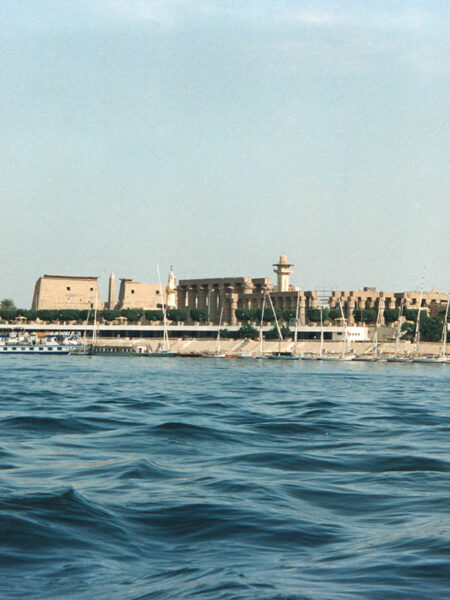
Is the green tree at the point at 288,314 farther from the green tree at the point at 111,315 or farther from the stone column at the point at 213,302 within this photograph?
the green tree at the point at 111,315

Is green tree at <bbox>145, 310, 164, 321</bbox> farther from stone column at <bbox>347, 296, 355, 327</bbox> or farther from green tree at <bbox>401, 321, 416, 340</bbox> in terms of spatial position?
green tree at <bbox>401, 321, 416, 340</bbox>

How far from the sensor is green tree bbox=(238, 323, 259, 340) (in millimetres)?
113875

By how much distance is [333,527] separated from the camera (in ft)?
29.9

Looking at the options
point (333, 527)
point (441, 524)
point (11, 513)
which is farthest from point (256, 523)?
point (11, 513)

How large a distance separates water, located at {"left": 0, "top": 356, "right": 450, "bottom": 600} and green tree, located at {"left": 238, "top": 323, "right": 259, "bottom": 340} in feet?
310

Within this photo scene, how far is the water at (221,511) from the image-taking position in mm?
7234

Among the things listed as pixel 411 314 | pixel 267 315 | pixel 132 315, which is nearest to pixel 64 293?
pixel 132 315

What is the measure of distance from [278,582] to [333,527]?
6.80 ft

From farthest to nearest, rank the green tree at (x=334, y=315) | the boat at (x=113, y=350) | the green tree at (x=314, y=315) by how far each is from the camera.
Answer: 1. the green tree at (x=334, y=315)
2. the green tree at (x=314, y=315)
3. the boat at (x=113, y=350)

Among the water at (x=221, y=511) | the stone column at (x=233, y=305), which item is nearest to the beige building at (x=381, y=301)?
the stone column at (x=233, y=305)

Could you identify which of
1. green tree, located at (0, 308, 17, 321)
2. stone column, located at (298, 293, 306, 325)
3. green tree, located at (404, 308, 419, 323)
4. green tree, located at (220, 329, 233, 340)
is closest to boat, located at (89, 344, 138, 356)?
green tree, located at (220, 329, 233, 340)

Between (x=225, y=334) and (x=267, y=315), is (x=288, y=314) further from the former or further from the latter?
(x=225, y=334)

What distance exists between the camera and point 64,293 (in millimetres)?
147625

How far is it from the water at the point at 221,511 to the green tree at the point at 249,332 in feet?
310
